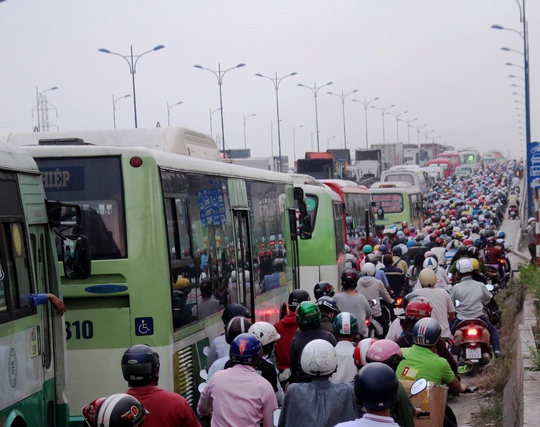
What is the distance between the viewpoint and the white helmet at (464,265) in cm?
1454

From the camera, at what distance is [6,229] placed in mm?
7539

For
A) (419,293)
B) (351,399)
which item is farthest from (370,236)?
(351,399)

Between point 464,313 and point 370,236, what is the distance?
23.1 m

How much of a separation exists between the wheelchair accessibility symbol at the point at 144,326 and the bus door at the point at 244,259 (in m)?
3.71

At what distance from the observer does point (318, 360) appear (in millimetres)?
6363

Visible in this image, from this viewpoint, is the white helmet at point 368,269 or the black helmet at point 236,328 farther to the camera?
the white helmet at point 368,269

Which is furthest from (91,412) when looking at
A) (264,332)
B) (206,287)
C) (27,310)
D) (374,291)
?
(374,291)

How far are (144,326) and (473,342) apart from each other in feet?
19.7

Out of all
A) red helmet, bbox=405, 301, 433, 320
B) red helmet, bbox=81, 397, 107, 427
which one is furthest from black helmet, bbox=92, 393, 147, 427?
red helmet, bbox=405, 301, 433, 320

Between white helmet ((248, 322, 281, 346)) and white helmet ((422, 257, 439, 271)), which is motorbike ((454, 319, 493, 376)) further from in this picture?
white helmet ((248, 322, 281, 346))

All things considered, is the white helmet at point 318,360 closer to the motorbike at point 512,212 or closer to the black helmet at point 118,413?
the black helmet at point 118,413

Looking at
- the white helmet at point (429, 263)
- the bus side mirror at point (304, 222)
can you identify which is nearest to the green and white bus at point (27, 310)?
the white helmet at point (429, 263)

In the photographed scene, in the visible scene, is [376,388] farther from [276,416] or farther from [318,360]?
[276,416]

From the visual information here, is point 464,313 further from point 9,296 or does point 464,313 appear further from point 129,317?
point 9,296
